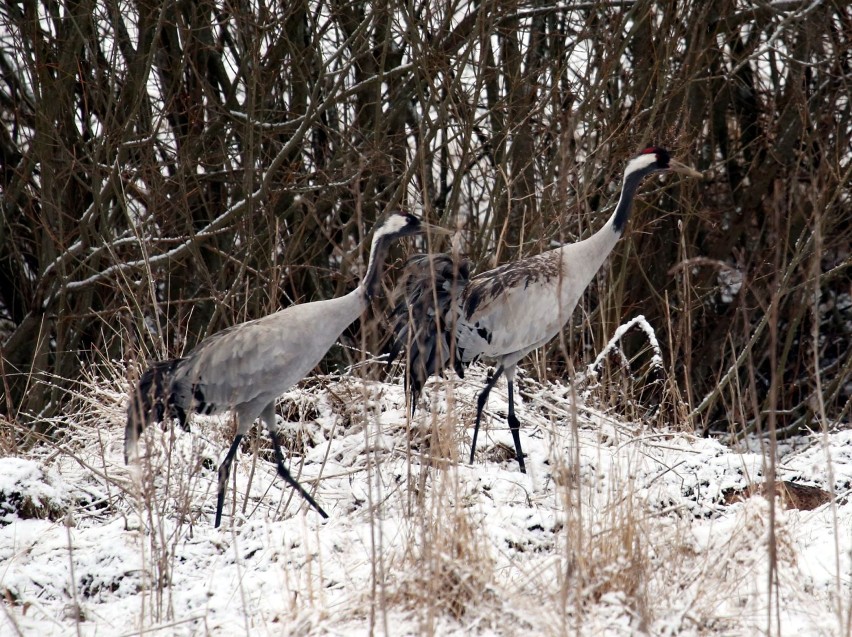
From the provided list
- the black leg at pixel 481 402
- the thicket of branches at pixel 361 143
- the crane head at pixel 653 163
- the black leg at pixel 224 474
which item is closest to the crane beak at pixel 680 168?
the crane head at pixel 653 163

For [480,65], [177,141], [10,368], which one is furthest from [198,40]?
Result: [10,368]

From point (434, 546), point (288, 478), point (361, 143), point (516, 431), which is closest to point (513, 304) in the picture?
point (516, 431)

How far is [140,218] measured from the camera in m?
6.84

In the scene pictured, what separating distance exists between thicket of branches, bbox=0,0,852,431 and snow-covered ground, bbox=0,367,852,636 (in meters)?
1.59

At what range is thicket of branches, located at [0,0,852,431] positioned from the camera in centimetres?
638

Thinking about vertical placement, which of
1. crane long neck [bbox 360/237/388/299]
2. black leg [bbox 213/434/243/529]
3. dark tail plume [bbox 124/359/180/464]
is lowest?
black leg [bbox 213/434/243/529]

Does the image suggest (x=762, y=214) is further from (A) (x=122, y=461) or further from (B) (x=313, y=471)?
(A) (x=122, y=461)

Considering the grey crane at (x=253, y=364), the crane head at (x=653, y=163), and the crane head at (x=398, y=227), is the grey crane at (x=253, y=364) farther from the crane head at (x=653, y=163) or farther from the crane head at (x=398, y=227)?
the crane head at (x=653, y=163)

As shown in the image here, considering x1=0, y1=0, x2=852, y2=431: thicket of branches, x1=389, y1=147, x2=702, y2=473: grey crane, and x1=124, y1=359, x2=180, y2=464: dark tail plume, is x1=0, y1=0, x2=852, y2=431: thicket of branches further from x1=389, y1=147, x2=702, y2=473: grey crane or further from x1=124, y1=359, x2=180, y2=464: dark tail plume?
x1=124, y1=359, x2=180, y2=464: dark tail plume

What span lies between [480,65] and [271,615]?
163 inches

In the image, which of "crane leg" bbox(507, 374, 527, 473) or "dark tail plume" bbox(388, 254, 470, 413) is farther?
"crane leg" bbox(507, 374, 527, 473)

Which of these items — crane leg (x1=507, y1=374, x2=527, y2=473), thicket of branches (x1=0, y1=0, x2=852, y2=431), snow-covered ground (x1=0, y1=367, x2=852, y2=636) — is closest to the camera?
snow-covered ground (x1=0, y1=367, x2=852, y2=636)

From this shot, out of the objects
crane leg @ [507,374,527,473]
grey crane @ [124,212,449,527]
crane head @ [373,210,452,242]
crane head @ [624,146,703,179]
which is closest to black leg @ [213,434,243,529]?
grey crane @ [124,212,449,527]

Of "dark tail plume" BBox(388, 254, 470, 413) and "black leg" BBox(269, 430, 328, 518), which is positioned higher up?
"dark tail plume" BBox(388, 254, 470, 413)
